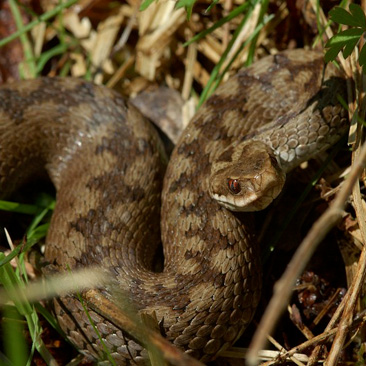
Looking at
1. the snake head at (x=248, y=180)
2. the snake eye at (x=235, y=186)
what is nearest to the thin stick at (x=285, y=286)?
the snake head at (x=248, y=180)

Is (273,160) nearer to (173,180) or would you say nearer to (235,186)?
(235,186)

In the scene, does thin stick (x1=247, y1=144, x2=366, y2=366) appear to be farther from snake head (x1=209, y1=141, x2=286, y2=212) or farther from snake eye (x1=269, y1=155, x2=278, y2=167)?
snake eye (x1=269, y1=155, x2=278, y2=167)

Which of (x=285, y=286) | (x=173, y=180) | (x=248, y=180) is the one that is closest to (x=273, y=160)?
(x=248, y=180)

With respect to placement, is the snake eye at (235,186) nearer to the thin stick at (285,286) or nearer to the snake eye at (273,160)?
the snake eye at (273,160)

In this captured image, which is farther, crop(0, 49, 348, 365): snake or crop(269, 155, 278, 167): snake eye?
crop(269, 155, 278, 167): snake eye

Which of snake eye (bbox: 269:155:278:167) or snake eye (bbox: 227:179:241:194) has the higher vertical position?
snake eye (bbox: 269:155:278:167)

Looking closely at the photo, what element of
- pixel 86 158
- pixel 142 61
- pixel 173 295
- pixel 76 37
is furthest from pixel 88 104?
pixel 173 295

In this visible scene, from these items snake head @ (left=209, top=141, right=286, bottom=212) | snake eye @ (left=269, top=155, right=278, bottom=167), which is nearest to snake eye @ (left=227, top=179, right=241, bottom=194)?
snake head @ (left=209, top=141, right=286, bottom=212)

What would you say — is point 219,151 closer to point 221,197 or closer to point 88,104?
point 221,197
